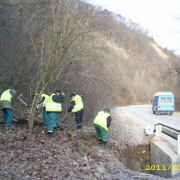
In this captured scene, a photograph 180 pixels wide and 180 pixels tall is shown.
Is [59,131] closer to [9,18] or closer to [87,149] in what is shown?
[87,149]

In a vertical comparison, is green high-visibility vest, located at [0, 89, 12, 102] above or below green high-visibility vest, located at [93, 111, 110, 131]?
above

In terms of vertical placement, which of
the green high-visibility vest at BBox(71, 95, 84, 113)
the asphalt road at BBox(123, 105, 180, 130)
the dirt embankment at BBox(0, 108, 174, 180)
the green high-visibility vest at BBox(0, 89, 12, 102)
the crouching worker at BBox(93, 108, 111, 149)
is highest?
the green high-visibility vest at BBox(0, 89, 12, 102)

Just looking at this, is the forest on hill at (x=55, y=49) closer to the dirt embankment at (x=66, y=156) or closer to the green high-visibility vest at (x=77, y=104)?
the green high-visibility vest at (x=77, y=104)

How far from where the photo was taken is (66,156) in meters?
7.28

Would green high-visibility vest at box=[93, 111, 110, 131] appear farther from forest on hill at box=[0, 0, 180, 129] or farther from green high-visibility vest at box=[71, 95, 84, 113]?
green high-visibility vest at box=[71, 95, 84, 113]

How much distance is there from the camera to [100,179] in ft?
20.4

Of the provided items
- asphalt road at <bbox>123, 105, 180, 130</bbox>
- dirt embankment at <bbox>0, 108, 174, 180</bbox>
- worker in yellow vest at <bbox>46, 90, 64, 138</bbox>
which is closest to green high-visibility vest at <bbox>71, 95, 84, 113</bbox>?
dirt embankment at <bbox>0, 108, 174, 180</bbox>

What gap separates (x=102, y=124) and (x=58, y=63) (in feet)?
9.26

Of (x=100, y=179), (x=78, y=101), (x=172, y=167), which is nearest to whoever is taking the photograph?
(x=100, y=179)

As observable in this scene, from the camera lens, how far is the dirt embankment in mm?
5930

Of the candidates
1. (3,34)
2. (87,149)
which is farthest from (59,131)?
(3,34)

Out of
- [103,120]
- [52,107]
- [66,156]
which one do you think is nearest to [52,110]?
[52,107]

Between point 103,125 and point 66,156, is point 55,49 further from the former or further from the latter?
point 66,156

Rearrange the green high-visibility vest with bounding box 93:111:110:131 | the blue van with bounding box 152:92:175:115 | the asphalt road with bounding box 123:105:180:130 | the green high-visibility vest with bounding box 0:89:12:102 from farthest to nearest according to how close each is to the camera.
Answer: the blue van with bounding box 152:92:175:115 → the asphalt road with bounding box 123:105:180:130 → the green high-visibility vest with bounding box 0:89:12:102 → the green high-visibility vest with bounding box 93:111:110:131
